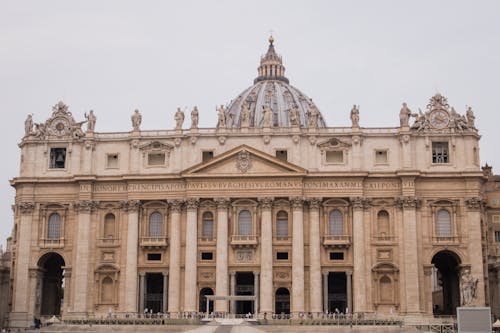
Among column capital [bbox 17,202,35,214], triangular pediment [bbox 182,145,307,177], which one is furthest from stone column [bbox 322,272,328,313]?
column capital [bbox 17,202,35,214]

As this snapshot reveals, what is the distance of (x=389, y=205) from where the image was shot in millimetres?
80250

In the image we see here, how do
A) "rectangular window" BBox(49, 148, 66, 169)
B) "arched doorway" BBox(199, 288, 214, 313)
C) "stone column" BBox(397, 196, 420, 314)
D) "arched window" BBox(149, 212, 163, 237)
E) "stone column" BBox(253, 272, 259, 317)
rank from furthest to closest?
1. "rectangular window" BBox(49, 148, 66, 169)
2. "arched window" BBox(149, 212, 163, 237)
3. "arched doorway" BBox(199, 288, 214, 313)
4. "stone column" BBox(253, 272, 259, 317)
5. "stone column" BBox(397, 196, 420, 314)

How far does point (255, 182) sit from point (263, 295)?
35.8 feet

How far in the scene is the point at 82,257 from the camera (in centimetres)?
8081

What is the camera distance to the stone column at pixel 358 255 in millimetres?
77562

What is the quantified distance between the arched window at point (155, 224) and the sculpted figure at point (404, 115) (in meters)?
25.6

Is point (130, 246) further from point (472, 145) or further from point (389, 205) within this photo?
point (472, 145)

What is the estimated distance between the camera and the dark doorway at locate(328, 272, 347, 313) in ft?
267

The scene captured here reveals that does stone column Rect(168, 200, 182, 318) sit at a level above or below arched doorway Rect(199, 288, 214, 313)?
above

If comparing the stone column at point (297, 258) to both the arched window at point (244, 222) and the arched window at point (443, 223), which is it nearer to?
the arched window at point (244, 222)

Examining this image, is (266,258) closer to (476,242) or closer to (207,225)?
(207,225)

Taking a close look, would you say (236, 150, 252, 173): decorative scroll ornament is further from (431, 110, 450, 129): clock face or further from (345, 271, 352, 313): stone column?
(431, 110, 450, 129): clock face

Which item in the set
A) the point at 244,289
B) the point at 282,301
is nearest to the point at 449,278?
the point at 282,301

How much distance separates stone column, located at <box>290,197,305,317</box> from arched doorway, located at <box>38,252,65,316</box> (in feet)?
80.6
